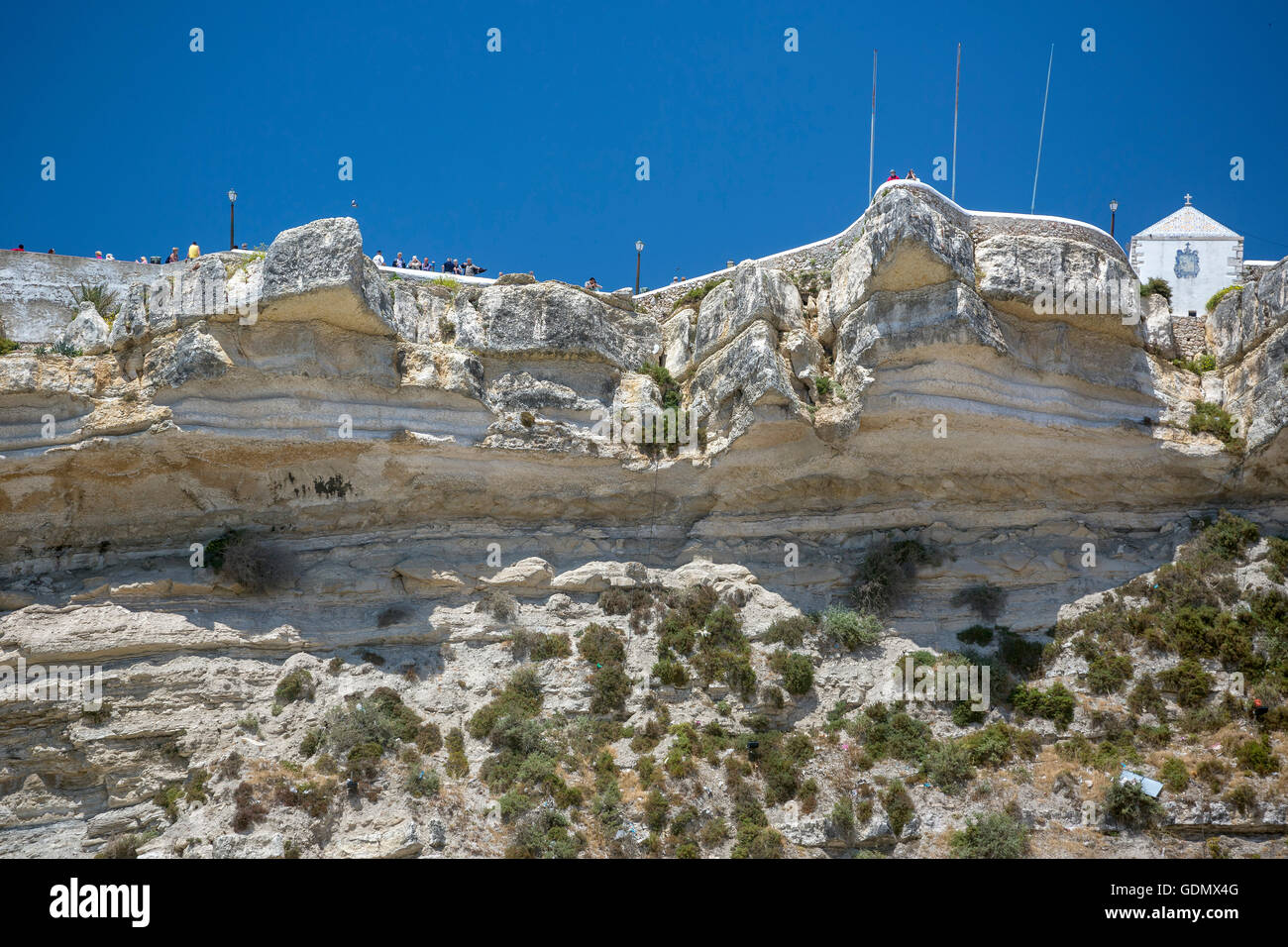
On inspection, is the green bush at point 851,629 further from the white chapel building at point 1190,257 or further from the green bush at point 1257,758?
the white chapel building at point 1190,257

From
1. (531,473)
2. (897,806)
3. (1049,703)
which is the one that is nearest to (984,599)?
(1049,703)

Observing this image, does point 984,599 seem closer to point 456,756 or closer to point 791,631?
point 791,631

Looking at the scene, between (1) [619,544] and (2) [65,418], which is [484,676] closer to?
(1) [619,544]

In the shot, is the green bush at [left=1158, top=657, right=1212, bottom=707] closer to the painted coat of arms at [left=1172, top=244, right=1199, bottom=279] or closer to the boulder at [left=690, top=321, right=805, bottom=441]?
the boulder at [left=690, top=321, right=805, bottom=441]

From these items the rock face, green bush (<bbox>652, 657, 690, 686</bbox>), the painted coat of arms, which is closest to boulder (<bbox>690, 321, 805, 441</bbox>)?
the rock face

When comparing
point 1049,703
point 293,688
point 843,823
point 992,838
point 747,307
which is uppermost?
point 747,307
